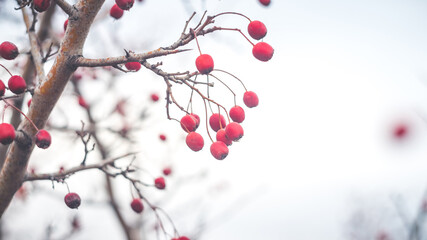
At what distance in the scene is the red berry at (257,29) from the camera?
1.76 meters

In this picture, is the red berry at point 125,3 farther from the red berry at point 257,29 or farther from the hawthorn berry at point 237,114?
the hawthorn berry at point 237,114

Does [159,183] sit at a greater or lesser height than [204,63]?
lesser

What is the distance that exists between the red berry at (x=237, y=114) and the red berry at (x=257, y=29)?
17.9 inches

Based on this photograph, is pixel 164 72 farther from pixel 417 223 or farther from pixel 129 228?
pixel 129 228

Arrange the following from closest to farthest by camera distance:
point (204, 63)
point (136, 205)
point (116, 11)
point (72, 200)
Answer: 1. point (204, 63)
2. point (72, 200)
3. point (116, 11)
4. point (136, 205)

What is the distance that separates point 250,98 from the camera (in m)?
2.00

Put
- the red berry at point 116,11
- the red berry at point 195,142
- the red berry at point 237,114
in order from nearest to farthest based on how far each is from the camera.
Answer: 1. the red berry at point 195,142
2. the red berry at point 237,114
3. the red berry at point 116,11

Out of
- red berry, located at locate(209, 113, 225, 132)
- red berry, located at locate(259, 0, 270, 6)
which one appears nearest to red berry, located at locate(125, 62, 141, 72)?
red berry, located at locate(209, 113, 225, 132)

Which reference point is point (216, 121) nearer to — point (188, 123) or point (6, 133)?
point (188, 123)

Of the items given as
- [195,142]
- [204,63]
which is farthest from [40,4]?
[195,142]

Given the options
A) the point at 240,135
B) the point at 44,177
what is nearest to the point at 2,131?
the point at 44,177

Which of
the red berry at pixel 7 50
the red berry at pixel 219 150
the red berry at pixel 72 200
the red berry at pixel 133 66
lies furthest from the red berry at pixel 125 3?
the red berry at pixel 72 200

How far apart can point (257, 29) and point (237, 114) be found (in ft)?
1.73

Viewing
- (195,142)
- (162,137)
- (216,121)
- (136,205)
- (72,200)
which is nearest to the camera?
(195,142)
